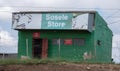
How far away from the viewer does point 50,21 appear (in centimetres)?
3005

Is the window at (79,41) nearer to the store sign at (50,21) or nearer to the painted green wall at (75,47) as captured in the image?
the painted green wall at (75,47)

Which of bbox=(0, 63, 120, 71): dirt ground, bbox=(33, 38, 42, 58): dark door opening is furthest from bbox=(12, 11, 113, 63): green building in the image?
bbox=(0, 63, 120, 71): dirt ground

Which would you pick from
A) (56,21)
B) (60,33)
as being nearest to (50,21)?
Result: (56,21)

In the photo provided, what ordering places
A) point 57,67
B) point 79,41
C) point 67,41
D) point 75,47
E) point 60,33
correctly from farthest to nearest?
point 60,33 → point 67,41 → point 79,41 → point 75,47 → point 57,67

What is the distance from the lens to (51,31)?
30.9 m

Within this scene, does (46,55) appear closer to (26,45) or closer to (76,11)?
(26,45)

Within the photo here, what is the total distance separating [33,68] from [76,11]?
1455 centimetres

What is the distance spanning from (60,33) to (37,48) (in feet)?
7.68

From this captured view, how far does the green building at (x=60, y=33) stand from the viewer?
2948 centimetres

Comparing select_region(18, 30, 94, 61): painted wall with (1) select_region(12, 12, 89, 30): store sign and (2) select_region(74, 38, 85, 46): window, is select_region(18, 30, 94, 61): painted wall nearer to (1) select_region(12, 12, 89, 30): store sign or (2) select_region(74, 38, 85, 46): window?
(2) select_region(74, 38, 85, 46): window

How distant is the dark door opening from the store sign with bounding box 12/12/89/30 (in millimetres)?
1482

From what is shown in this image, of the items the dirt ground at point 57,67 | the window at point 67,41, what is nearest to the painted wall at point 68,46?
the window at point 67,41

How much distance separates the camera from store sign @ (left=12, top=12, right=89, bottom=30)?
95.6ft

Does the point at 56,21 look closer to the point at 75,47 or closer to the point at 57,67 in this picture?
the point at 75,47
